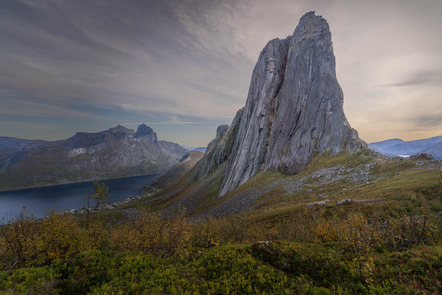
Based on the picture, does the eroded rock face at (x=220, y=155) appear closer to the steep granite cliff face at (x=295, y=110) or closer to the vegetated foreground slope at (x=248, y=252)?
the steep granite cliff face at (x=295, y=110)

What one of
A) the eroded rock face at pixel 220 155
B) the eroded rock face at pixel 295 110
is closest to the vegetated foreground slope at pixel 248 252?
the eroded rock face at pixel 295 110

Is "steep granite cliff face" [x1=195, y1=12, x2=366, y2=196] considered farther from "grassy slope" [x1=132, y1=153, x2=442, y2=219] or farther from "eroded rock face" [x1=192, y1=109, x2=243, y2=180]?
"eroded rock face" [x1=192, y1=109, x2=243, y2=180]

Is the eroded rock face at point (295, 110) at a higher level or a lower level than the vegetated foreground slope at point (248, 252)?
higher

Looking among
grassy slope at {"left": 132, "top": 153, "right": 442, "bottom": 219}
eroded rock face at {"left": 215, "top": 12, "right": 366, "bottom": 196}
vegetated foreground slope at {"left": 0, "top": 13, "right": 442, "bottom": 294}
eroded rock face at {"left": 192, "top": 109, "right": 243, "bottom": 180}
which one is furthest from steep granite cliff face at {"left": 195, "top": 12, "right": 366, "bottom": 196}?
eroded rock face at {"left": 192, "top": 109, "right": 243, "bottom": 180}

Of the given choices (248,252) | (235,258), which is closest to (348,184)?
(248,252)

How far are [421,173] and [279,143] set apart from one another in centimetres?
4815

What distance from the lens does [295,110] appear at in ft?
247

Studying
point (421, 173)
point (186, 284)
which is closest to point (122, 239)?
point (186, 284)

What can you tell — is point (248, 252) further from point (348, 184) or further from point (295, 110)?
point (295, 110)

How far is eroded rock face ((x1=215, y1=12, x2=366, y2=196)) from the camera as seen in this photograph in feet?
209

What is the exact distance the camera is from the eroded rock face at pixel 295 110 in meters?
63.7

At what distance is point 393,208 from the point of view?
62.7ft

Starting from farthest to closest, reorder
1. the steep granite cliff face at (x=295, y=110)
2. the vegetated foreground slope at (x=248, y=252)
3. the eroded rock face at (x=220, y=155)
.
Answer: the eroded rock face at (x=220, y=155) → the steep granite cliff face at (x=295, y=110) → the vegetated foreground slope at (x=248, y=252)

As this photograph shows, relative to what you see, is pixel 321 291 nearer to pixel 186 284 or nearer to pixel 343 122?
pixel 186 284
